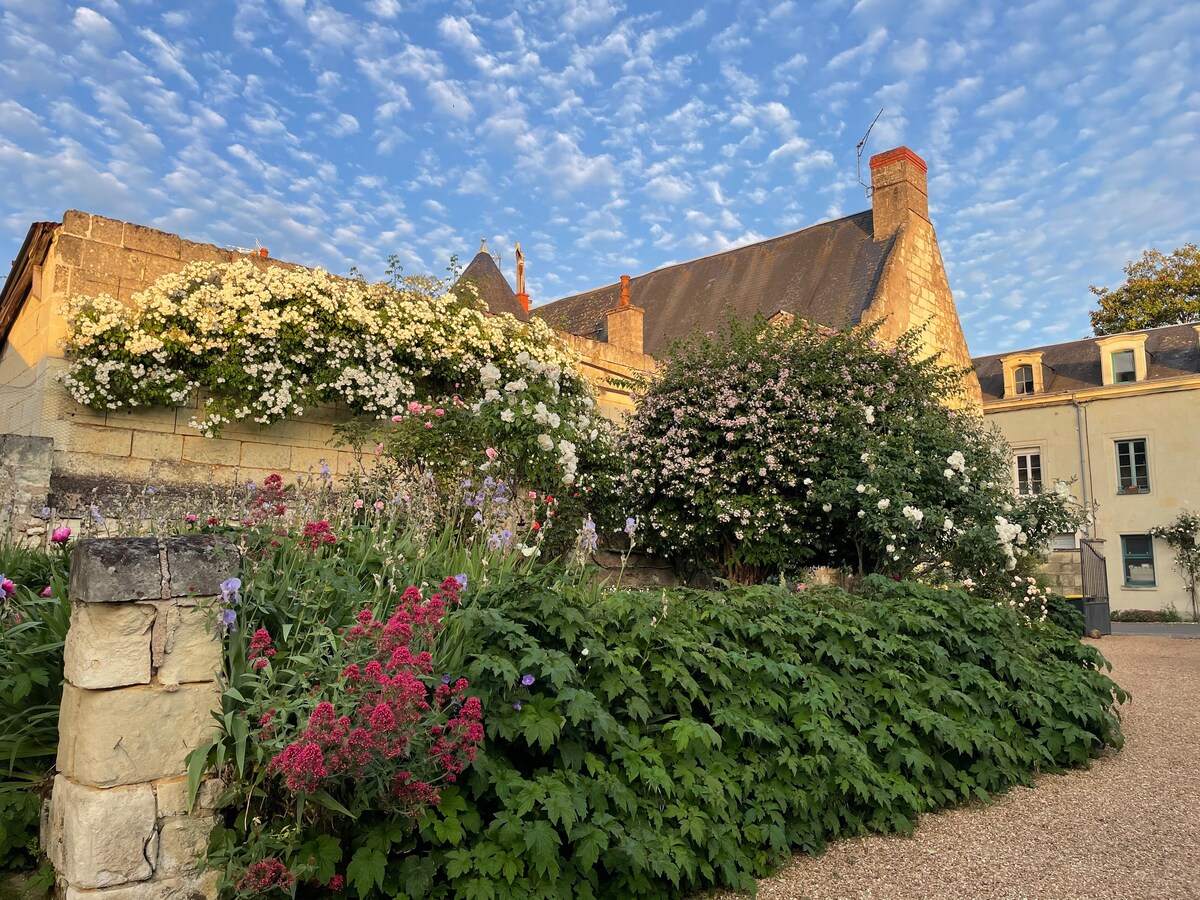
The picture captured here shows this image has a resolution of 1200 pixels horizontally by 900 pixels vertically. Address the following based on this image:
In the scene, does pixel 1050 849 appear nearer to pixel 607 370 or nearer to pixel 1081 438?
pixel 607 370

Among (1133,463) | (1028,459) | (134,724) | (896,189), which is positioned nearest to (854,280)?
(896,189)

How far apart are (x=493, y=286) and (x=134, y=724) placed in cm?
1321

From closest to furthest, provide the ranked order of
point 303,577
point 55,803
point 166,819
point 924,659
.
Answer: point 166,819
point 55,803
point 303,577
point 924,659

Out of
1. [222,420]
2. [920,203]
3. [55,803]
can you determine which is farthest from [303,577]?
[920,203]

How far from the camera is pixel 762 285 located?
18.7 m

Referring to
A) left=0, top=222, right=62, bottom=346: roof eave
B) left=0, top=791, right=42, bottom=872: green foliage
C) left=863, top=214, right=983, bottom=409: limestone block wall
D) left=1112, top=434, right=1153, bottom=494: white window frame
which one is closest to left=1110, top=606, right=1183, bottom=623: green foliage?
left=1112, top=434, right=1153, bottom=494: white window frame

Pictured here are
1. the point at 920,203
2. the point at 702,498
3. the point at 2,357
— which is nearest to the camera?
the point at 702,498

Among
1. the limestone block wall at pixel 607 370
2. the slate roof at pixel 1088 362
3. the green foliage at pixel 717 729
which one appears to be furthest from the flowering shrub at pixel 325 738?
the slate roof at pixel 1088 362

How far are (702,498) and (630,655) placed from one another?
4.65 meters

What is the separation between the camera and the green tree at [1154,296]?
23.1m

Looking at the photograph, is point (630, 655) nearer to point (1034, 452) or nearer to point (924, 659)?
point (924, 659)

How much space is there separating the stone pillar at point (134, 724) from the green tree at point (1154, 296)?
2666 cm

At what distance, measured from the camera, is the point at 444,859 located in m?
2.47

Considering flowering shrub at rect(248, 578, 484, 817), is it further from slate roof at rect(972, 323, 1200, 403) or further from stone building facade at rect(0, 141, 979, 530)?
slate roof at rect(972, 323, 1200, 403)
